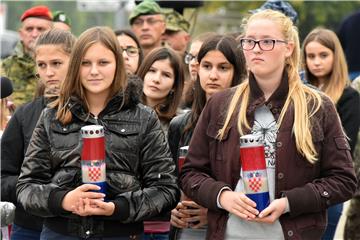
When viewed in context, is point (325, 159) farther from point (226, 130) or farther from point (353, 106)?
point (353, 106)

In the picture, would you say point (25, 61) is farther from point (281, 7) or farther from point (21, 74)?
point (281, 7)

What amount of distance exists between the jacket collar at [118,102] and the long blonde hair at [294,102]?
566 millimetres

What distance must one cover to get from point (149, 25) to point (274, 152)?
165 inches

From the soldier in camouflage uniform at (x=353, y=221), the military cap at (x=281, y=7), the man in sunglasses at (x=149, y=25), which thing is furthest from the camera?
the man in sunglasses at (x=149, y=25)

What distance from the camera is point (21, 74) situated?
769 cm

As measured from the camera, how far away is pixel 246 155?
→ 13.5ft

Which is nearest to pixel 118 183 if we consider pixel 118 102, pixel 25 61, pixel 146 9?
pixel 118 102

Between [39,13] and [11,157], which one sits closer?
[11,157]

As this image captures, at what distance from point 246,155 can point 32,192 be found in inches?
47.4

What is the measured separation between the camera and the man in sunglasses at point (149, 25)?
8.31m

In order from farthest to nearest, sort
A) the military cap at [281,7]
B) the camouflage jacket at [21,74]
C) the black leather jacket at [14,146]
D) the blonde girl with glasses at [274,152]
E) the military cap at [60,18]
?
the military cap at [60,18] < the camouflage jacket at [21,74] < the military cap at [281,7] < the black leather jacket at [14,146] < the blonde girl with glasses at [274,152]

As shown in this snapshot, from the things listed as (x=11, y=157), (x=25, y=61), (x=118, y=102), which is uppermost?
(x=118, y=102)

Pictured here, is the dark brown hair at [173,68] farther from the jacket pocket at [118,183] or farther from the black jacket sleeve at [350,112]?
the jacket pocket at [118,183]

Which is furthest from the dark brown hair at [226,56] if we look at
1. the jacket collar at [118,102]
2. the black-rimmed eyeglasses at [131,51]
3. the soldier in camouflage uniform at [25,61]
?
the soldier in camouflage uniform at [25,61]
